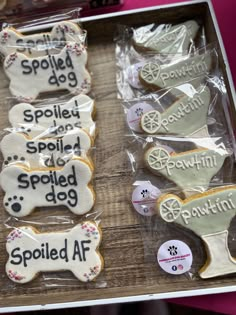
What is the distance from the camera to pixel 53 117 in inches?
38.4

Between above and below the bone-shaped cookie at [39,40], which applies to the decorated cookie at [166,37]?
below

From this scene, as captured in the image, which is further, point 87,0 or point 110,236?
point 87,0

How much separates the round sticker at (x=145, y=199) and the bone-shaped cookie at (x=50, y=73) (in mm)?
280

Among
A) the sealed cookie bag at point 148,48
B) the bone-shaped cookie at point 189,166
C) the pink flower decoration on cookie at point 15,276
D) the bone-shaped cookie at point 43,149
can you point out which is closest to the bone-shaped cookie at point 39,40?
the sealed cookie bag at point 148,48

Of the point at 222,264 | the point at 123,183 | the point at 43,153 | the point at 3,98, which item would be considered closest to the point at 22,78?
the point at 3,98

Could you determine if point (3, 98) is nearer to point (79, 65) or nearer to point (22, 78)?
point (22, 78)

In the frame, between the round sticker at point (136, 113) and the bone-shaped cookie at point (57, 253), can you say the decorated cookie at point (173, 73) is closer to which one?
the round sticker at point (136, 113)

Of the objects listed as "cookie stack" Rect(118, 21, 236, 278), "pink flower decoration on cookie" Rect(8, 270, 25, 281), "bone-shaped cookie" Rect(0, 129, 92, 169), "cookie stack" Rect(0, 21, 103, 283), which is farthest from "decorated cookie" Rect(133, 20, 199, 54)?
"pink flower decoration on cookie" Rect(8, 270, 25, 281)

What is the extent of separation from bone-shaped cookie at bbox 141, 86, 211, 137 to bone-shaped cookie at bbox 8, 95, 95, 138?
0.42 ft

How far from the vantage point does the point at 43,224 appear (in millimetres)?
891

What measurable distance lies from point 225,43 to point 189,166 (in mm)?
329

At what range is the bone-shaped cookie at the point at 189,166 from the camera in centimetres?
87

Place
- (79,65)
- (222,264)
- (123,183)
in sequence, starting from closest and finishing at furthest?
1. (222,264)
2. (123,183)
3. (79,65)

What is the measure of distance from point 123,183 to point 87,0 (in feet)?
1.56
